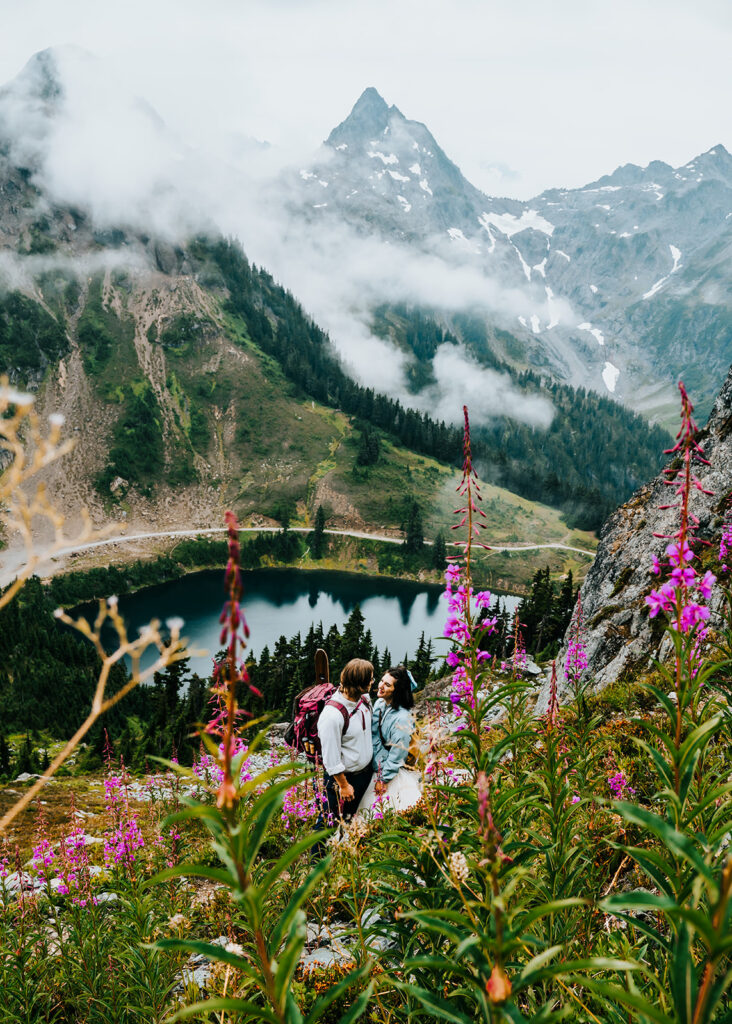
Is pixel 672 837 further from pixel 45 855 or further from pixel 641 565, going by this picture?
pixel 641 565

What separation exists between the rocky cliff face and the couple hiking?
19.5ft

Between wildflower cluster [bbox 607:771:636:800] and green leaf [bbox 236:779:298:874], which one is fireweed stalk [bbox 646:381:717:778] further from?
wildflower cluster [bbox 607:771:636:800]

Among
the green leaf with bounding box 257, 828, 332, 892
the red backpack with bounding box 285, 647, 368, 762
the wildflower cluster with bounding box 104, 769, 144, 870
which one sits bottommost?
the wildflower cluster with bounding box 104, 769, 144, 870

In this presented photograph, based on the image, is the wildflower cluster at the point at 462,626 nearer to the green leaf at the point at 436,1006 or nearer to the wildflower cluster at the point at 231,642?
the green leaf at the point at 436,1006

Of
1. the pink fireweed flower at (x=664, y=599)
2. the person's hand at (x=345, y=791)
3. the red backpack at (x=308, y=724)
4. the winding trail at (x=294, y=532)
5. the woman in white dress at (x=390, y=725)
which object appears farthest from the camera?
the winding trail at (x=294, y=532)

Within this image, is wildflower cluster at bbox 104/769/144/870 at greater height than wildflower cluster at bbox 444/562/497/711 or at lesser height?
Answer: lesser

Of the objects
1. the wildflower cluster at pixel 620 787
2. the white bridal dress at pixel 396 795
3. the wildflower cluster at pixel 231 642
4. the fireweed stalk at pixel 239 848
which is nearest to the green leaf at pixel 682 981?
the fireweed stalk at pixel 239 848

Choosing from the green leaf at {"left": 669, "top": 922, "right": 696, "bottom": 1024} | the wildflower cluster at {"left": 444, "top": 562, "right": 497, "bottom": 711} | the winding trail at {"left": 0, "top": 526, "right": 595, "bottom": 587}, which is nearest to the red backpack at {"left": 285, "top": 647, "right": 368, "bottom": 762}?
the wildflower cluster at {"left": 444, "top": 562, "right": 497, "bottom": 711}

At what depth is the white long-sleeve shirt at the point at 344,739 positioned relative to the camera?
247 inches

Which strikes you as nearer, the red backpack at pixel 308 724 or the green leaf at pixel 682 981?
the green leaf at pixel 682 981

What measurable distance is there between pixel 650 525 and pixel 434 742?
16.7 m

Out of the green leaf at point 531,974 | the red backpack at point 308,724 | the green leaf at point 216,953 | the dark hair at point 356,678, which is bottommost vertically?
the red backpack at point 308,724

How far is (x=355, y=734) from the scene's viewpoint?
6.50 meters

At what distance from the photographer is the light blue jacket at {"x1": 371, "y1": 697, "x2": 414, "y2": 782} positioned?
23.0ft
